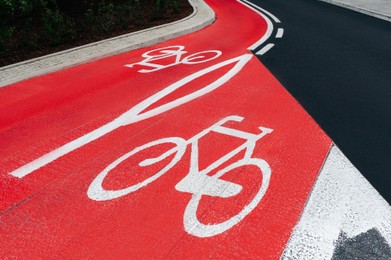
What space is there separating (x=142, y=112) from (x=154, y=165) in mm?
1884

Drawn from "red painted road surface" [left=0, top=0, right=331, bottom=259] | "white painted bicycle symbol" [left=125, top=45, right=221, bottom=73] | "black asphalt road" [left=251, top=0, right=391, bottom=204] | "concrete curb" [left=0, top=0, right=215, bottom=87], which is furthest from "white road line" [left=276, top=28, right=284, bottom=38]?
"red painted road surface" [left=0, top=0, right=331, bottom=259]

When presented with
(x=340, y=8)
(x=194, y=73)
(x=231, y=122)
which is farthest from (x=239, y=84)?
(x=340, y=8)

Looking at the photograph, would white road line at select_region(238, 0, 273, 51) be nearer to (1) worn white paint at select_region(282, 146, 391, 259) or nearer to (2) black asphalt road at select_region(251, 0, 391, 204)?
(2) black asphalt road at select_region(251, 0, 391, 204)

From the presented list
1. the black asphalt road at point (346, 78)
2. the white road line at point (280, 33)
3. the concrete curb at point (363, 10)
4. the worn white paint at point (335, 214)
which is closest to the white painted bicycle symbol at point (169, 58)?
the black asphalt road at point (346, 78)

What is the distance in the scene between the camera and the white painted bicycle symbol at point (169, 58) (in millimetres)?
9078

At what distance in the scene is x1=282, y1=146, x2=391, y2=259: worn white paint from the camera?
3.50m

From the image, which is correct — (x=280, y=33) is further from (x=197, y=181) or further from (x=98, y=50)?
(x=197, y=181)

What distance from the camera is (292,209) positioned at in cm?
400

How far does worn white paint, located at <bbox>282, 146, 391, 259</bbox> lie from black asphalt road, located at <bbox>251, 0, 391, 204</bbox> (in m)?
0.23

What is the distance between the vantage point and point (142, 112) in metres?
6.46

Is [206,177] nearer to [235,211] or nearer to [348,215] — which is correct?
[235,211]

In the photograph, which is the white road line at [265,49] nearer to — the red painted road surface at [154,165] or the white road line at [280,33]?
the white road line at [280,33]

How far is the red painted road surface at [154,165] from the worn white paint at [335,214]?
0.45 ft

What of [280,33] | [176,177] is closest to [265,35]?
[280,33]
